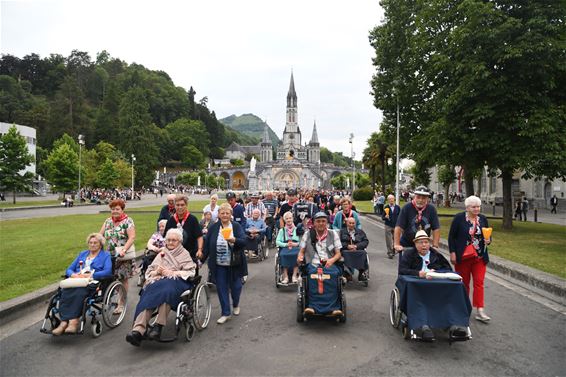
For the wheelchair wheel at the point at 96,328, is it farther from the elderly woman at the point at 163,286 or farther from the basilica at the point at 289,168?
the basilica at the point at 289,168

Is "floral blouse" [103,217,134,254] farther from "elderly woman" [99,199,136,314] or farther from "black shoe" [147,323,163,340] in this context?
"black shoe" [147,323,163,340]

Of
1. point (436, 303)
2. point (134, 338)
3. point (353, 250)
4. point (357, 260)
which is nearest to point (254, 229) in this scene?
point (353, 250)

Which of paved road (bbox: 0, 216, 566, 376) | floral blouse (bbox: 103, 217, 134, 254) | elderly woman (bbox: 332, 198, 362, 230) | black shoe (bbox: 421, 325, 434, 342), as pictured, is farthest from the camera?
elderly woman (bbox: 332, 198, 362, 230)

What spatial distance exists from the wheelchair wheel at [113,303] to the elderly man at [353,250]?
4.22 m

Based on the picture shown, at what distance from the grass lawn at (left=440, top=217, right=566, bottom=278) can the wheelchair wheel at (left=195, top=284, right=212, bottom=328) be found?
25.1ft

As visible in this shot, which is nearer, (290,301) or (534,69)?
(290,301)

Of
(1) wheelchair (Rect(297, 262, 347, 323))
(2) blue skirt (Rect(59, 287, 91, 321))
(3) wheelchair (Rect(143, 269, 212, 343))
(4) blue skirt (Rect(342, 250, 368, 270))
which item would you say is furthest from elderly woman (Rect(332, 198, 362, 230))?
(2) blue skirt (Rect(59, 287, 91, 321))

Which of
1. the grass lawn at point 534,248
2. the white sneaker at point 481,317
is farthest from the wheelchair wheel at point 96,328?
the grass lawn at point 534,248

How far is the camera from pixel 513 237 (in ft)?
50.1

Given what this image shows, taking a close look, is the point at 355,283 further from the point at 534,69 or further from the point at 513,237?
the point at 534,69

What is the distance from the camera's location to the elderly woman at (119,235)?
643cm

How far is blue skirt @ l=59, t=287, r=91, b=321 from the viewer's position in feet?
17.0

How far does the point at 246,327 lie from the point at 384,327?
6.79ft

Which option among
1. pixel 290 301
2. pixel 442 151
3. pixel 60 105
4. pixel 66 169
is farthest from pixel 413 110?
pixel 60 105
